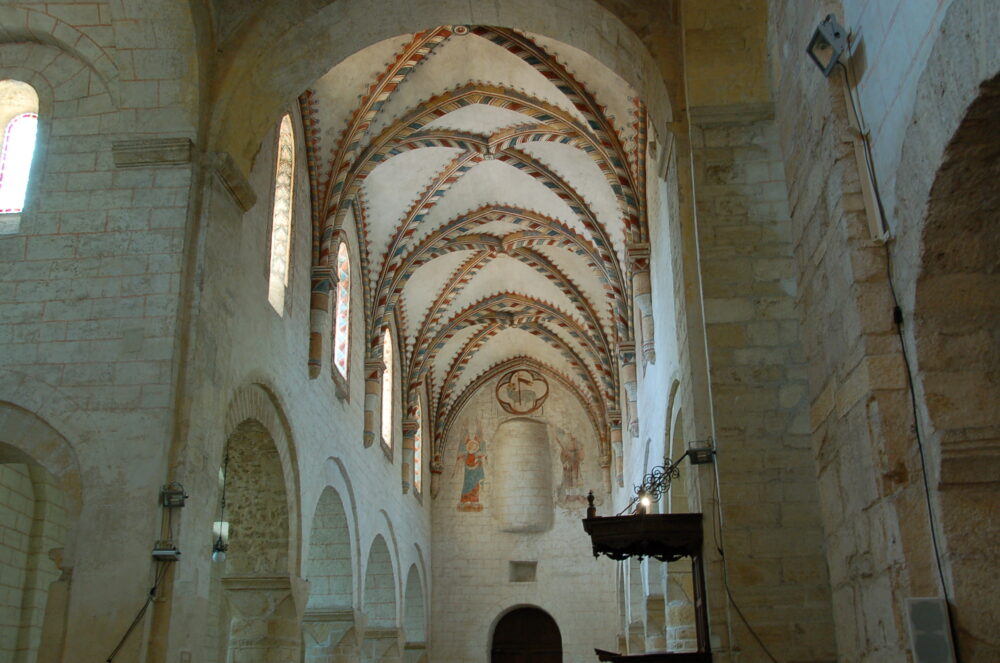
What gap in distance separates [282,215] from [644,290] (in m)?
4.59

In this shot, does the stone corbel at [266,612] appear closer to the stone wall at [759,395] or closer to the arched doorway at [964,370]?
the stone wall at [759,395]

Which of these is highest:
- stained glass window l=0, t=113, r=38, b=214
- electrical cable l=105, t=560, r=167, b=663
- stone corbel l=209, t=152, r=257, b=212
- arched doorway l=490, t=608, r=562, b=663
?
stained glass window l=0, t=113, r=38, b=214

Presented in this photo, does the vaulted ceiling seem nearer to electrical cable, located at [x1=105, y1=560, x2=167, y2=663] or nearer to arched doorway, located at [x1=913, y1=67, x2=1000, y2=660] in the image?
electrical cable, located at [x1=105, y1=560, x2=167, y2=663]

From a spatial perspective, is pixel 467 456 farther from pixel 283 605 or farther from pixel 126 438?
pixel 126 438

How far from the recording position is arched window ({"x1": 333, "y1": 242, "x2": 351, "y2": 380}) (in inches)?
574

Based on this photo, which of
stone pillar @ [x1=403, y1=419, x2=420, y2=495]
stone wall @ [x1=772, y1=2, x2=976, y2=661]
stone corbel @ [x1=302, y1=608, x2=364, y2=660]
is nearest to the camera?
stone wall @ [x1=772, y1=2, x2=976, y2=661]

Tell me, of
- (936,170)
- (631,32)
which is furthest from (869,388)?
(631,32)

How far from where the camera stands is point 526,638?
2200 cm

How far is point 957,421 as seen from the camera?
386cm

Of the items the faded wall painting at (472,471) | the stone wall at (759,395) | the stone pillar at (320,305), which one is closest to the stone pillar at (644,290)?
the stone pillar at (320,305)

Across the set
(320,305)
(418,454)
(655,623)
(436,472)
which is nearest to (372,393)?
(320,305)

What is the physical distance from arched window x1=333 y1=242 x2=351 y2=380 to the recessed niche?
925cm

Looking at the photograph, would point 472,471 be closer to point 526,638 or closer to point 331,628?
point 526,638

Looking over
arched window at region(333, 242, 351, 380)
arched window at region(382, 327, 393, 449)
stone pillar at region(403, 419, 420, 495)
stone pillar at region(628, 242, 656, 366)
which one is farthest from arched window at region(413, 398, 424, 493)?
stone pillar at region(628, 242, 656, 366)
